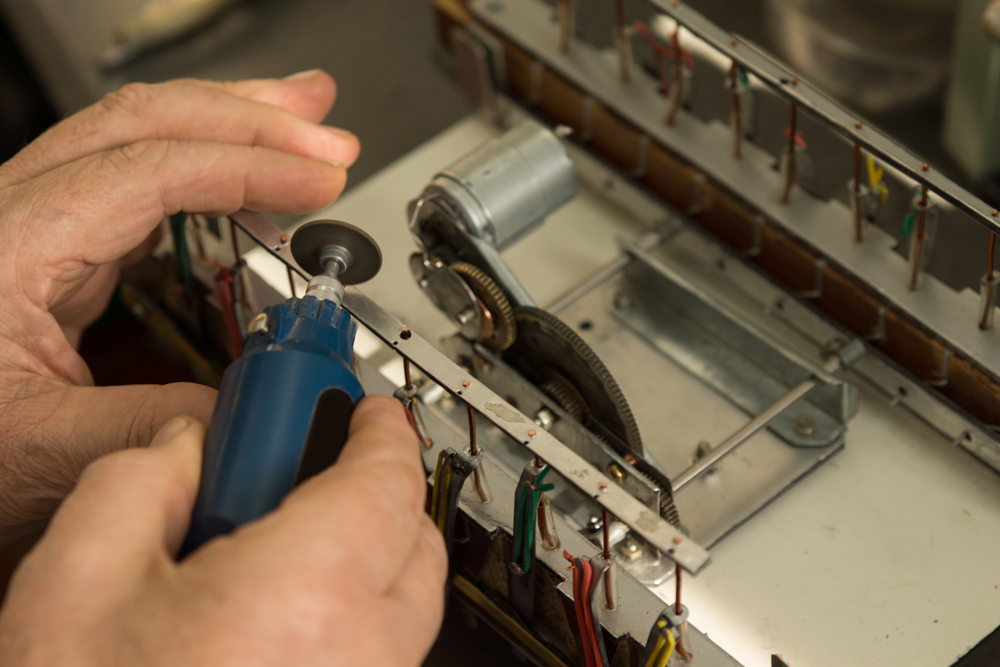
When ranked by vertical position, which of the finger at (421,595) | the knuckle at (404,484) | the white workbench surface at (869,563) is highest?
the knuckle at (404,484)

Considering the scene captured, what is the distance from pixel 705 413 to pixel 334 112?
937 millimetres

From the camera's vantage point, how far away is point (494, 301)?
111 centimetres

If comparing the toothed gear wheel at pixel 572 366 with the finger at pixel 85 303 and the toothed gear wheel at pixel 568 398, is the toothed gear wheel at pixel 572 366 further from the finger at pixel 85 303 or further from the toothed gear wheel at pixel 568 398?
the finger at pixel 85 303

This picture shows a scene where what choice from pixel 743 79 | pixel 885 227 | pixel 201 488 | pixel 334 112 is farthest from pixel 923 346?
pixel 334 112

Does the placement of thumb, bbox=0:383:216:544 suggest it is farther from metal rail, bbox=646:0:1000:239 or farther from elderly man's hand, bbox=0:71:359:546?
metal rail, bbox=646:0:1000:239

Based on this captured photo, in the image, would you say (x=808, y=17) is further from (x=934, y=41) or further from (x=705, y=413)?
(x=705, y=413)

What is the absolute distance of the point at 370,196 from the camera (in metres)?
1.47

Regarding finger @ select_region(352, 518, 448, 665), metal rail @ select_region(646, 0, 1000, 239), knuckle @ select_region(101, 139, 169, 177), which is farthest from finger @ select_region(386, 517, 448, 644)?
metal rail @ select_region(646, 0, 1000, 239)

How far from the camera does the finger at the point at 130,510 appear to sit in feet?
2.25

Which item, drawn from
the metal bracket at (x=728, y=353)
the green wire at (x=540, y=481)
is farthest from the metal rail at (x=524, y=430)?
the metal bracket at (x=728, y=353)

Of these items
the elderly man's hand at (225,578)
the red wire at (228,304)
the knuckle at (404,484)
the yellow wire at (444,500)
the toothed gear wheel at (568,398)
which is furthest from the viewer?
the red wire at (228,304)

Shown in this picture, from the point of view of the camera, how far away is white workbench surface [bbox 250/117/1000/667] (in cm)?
101

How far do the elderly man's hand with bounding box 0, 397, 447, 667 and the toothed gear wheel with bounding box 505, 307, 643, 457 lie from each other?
0.32m

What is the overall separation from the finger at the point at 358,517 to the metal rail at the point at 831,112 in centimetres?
57
